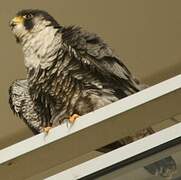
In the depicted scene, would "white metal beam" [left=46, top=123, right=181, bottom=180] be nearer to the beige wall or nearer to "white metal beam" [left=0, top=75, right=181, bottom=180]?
"white metal beam" [left=0, top=75, right=181, bottom=180]

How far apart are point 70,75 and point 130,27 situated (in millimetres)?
391

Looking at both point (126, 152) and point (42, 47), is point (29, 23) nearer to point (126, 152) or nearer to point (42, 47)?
point (42, 47)

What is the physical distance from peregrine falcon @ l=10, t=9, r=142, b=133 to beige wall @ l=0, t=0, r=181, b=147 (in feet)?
0.93

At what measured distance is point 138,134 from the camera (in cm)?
118

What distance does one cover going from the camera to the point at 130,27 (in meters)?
1.51

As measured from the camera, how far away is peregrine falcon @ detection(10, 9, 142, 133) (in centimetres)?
117

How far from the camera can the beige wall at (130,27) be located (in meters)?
1.49

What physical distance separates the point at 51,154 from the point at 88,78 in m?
0.21

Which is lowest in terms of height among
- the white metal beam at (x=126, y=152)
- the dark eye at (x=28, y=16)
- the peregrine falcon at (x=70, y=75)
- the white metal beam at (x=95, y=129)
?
the white metal beam at (x=126, y=152)

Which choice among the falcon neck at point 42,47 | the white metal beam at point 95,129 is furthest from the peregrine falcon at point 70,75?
the white metal beam at point 95,129

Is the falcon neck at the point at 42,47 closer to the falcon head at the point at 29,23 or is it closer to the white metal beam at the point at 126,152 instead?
the falcon head at the point at 29,23

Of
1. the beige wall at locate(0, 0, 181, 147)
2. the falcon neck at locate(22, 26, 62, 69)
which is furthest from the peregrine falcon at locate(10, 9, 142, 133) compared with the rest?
the beige wall at locate(0, 0, 181, 147)

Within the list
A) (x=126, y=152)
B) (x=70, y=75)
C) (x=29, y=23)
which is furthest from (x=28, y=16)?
(x=126, y=152)

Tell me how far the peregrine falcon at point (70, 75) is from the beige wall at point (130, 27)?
0.28 metres
